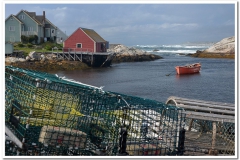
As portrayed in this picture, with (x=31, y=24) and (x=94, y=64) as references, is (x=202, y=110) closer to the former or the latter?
(x=94, y=64)

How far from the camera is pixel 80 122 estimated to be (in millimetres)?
4031

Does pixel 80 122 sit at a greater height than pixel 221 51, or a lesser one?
lesser

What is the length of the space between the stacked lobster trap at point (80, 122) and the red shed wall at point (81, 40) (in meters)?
21.8

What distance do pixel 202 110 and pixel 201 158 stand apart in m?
0.92

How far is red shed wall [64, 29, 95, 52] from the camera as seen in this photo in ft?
85.3

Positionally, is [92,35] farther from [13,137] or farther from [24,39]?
[13,137]

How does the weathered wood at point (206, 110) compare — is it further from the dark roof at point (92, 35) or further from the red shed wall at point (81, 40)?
the dark roof at point (92, 35)

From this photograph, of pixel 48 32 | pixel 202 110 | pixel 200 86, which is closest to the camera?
pixel 202 110

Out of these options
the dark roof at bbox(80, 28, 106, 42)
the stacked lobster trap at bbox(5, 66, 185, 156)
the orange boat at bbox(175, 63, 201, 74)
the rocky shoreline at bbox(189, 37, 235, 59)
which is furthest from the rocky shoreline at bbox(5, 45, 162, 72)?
the rocky shoreline at bbox(189, 37, 235, 59)

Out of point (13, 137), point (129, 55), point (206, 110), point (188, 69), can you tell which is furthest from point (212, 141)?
point (129, 55)

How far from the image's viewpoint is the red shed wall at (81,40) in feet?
85.3

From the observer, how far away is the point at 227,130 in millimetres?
4824

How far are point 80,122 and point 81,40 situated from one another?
22.6 m

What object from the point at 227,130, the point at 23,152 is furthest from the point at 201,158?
the point at 23,152
